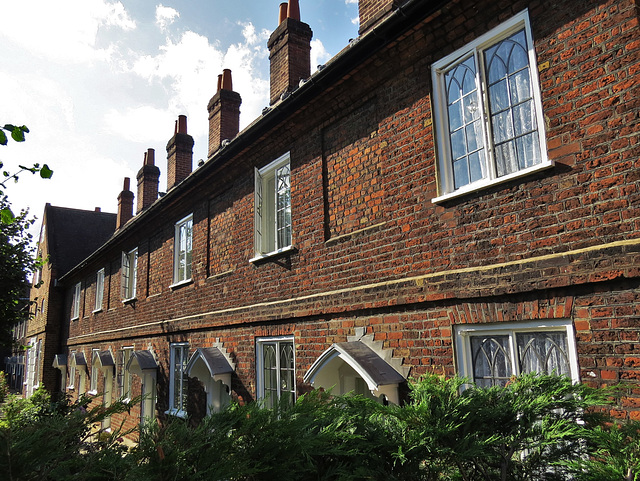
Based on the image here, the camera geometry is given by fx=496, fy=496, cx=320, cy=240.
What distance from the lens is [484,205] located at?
5.06 metres

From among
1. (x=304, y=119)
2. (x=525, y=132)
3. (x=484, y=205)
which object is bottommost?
(x=484, y=205)

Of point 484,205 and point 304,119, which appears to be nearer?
point 484,205

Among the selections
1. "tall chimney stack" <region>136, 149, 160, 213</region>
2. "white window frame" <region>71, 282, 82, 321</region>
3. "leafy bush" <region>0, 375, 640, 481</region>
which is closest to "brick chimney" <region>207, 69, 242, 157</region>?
"tall chimney stack" <region>136, 149, 160, 213</region>

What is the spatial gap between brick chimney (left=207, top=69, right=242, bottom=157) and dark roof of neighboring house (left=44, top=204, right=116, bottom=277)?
1964 cm

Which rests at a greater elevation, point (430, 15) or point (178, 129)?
point (178, 129)

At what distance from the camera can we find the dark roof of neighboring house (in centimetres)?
2912

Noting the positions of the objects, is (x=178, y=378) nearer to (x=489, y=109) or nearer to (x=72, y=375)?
(x=489, y=109)

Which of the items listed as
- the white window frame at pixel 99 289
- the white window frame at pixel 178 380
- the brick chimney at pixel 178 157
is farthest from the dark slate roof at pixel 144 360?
the white window frame at pixel 99 289

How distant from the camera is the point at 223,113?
12.5 meters

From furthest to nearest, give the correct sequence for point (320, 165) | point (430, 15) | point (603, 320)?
point (320, 165)
point (430, 15)
point (603, 320)

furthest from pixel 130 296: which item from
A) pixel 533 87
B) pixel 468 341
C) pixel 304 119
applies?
pixel 533 87

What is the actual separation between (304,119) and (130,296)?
36.8 ft

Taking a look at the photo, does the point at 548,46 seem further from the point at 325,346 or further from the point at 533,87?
the point at 325,346

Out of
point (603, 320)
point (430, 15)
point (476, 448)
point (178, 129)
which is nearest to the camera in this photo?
point (476, 448)
